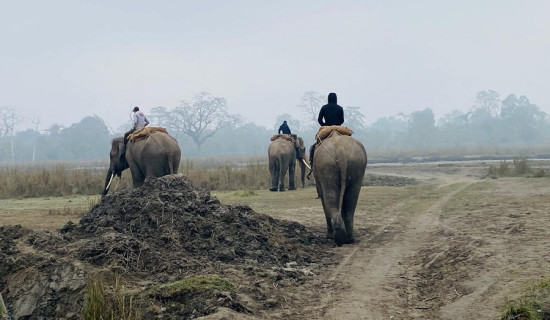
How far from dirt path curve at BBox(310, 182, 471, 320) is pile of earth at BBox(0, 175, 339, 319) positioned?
46cm

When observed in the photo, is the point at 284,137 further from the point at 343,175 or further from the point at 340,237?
the point at 340,237

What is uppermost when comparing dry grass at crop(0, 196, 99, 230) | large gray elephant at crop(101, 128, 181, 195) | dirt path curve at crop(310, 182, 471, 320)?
large gray elephant at crop(101, 128, 181, 195)

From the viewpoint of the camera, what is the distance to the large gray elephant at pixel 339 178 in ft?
29.9

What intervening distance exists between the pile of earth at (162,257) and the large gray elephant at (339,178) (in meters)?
0.40

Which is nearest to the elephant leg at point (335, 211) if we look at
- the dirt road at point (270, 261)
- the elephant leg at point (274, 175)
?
the dirt road at point (270, 261)

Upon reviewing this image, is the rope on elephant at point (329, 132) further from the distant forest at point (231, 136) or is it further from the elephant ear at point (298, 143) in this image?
the distant forest at point (231, 136)

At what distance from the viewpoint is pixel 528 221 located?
9.57 metres

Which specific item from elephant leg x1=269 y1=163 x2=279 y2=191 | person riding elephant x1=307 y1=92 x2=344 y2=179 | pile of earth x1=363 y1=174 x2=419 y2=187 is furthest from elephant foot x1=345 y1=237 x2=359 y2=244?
pile of earth x1=363 y1=174 x2=419 y2=187

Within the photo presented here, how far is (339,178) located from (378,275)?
7.87ft

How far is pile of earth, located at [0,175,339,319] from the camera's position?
19.3 ft

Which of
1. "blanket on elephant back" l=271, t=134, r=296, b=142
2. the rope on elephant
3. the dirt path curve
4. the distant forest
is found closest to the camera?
the dirt path curve

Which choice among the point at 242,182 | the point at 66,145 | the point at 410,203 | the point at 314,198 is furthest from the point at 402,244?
the point at 66,145

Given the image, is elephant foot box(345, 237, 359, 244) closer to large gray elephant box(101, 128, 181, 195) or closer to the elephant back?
large gray elephant box(101, 128, 181, 195)

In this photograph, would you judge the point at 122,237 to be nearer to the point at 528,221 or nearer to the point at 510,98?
the point at 528,221
